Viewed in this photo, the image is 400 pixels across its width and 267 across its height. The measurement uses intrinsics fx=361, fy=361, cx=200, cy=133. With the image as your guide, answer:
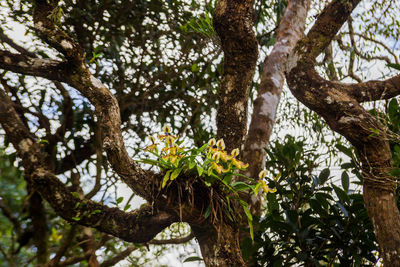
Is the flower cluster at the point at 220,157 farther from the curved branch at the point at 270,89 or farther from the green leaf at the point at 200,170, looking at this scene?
the curved branch at the point at 270,89

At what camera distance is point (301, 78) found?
6.54 feet

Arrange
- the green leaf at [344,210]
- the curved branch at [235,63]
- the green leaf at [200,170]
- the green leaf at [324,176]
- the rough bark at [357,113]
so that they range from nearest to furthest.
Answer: the green leaf at [200,170], the rough bark at [357,113], the curved branch at [235,63], the green leaf at [344,210], the green leaf at [324,176]

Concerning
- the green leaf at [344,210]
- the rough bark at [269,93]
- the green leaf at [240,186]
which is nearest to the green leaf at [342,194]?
the green leaf at [344,210]

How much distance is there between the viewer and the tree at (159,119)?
142 centimetres

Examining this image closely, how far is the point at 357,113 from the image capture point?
175 cm

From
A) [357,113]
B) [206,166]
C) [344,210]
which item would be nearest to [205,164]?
[206,166]

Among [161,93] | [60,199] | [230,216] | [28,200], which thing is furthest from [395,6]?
[28,200]

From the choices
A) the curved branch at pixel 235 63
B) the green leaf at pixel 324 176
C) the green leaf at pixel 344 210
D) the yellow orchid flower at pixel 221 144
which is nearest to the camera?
the yellow orchid flower at pixel 221 144

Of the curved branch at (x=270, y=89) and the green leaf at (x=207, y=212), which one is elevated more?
the curved branch at (x=270, y=89)

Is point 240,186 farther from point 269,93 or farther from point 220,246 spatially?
point 269,93

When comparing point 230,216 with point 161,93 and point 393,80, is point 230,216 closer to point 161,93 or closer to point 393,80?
point 393,80

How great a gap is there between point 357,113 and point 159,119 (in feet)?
5.17

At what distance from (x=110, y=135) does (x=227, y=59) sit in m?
0.74

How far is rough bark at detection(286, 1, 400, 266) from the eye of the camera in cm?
158
